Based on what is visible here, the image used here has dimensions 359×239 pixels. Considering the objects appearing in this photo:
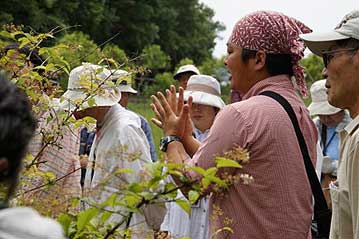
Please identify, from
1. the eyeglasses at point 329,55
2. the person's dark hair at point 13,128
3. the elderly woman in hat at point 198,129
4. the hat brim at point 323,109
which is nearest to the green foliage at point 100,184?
the person's dark hair at point 13,128

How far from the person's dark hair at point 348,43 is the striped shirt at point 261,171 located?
0.32 metres

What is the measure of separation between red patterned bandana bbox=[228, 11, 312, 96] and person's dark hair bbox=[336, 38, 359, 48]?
24 cm

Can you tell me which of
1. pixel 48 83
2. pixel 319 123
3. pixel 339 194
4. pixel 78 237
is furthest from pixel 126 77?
pixel 319 123

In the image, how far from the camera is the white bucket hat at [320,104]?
5328mm

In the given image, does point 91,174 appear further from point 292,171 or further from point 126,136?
point 292,171

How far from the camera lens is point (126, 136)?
12.2 ft

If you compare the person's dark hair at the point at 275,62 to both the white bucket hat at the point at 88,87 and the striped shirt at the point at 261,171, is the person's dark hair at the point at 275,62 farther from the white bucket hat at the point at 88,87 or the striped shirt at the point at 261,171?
the white bucket hat at the point at 88,87

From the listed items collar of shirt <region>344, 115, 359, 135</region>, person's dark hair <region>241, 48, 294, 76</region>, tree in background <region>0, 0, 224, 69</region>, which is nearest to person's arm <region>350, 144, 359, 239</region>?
collar of shirt <region>344, 115, 359, 135</region>

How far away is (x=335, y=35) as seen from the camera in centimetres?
284

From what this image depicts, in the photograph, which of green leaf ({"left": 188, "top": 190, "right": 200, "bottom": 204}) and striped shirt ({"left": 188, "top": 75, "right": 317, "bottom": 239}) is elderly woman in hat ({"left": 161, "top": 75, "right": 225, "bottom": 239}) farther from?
green leaf ({"left": 188, "top": 190, "right": 200, "bottom": 204})

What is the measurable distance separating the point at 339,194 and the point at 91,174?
4.52 feet

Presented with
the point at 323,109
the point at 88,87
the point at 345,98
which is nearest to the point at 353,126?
the point at 345,98

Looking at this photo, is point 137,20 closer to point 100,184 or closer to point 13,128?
point 100,184

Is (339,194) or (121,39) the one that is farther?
(121,39)
